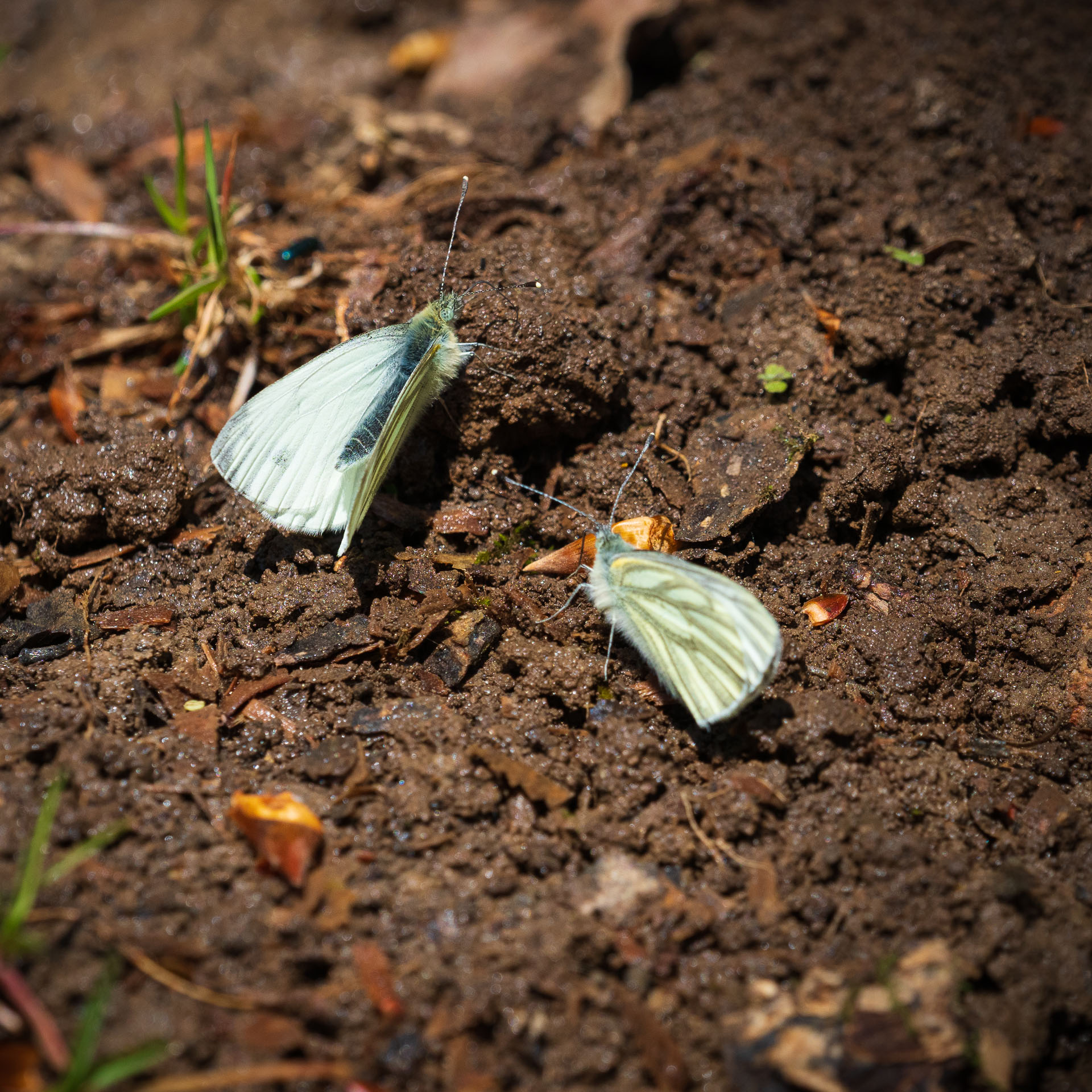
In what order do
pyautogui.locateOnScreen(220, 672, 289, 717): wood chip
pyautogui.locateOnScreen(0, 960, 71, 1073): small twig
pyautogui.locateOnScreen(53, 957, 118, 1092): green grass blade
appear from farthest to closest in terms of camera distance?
pyautogui.locateOnScreen(220, 672, 289, 717): wood chip → pyautogui.locateOnScreen(0, 960, 71, 1073): small twig → pyautogui.locateOnScreen(53, 957, 118, 1092): green grass blade

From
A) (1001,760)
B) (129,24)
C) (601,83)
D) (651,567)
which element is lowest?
(1001,760)

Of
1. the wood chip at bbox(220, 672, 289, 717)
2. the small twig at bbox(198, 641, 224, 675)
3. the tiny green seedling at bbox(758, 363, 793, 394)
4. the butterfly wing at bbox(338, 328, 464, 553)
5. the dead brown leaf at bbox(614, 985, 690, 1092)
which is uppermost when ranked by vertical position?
the butterfly wing at bbox(338, 328, 464, 553)

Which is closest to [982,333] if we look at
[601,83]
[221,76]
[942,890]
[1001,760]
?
[1001,760]

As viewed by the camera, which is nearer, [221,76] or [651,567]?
[651,567]

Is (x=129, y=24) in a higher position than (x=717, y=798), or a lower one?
higher

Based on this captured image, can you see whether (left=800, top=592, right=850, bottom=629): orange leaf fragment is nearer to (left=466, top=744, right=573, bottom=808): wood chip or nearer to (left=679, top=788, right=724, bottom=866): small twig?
(left=679, top=788, right=724, bottom=866): small twig

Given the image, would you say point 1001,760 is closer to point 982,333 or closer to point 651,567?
point 651,567

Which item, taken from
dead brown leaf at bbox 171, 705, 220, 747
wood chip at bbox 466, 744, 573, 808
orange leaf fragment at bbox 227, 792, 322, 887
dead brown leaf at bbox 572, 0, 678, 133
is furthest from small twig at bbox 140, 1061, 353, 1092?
dead brown leaf at bbox 572, 0, 678, 133

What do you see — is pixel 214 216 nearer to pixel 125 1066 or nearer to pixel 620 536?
pixel 620 536
